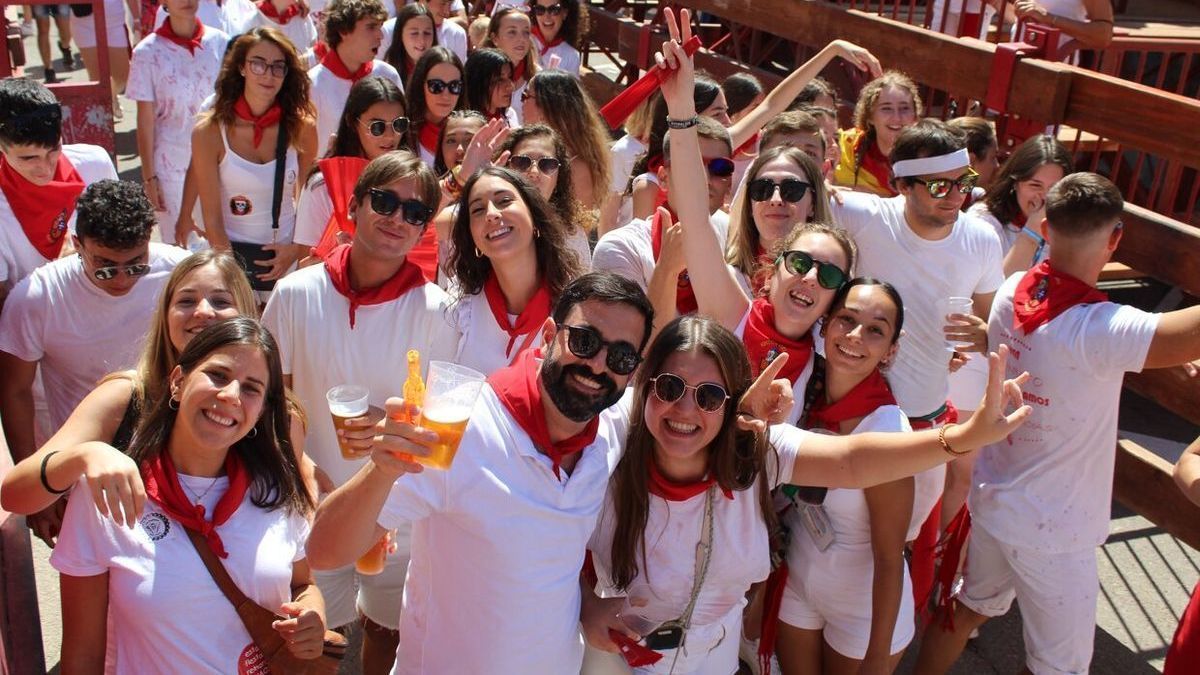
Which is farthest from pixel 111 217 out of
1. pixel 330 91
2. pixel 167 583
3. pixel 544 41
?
pixel 544 41

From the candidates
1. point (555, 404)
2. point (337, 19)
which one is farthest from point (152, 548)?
point (337, 19)

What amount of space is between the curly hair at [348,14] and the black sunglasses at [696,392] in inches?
163

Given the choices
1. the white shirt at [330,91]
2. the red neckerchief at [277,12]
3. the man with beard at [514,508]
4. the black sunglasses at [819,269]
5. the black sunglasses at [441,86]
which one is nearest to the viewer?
the man with beard at [514,508]

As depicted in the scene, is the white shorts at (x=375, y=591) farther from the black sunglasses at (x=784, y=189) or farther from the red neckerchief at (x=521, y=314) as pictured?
the black sunglasses at (x=784, y=189)

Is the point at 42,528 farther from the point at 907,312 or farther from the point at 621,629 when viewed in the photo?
the point at 907,312

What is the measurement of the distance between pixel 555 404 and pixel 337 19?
4.30m

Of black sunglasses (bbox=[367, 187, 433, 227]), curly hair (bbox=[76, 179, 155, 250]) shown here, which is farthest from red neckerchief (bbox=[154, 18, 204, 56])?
black sunglasses (bbox=[367, 187, 433, 227])

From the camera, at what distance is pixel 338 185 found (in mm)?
4348

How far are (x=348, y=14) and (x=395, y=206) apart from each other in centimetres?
307

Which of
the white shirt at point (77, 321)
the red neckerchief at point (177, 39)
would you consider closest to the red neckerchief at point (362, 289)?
the white shirt at point (77, 321)

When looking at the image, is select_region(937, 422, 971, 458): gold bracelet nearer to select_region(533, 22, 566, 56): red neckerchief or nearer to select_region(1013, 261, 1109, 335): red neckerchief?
select_region(1013, 261, 1109, 335): red neckerchief

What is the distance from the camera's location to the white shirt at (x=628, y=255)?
401cm

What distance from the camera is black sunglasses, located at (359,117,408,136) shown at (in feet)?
15.6

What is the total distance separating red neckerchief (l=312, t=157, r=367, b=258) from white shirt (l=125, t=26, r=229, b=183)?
2.38m
